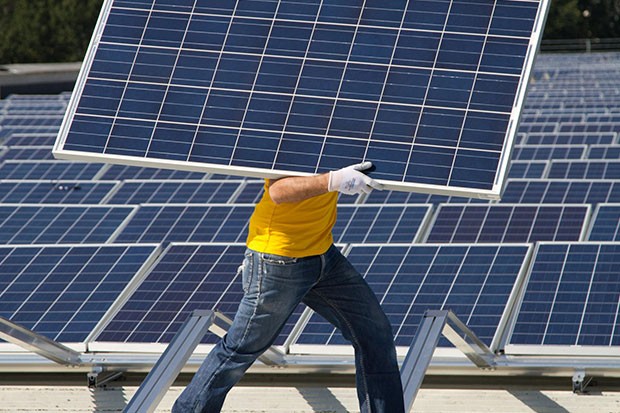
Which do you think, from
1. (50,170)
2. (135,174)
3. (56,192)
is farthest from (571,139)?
(56,192)

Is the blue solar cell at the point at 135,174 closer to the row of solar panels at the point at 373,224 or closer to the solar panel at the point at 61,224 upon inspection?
the solar panel at the point at 61,224

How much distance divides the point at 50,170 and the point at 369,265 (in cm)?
870

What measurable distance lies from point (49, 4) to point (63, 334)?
215ft

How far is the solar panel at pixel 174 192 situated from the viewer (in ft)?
45.5

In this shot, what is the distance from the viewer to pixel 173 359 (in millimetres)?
6793

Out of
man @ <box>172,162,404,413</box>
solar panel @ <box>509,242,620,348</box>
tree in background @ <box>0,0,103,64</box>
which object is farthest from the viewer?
tree in background @ <box>0,0,103,64</box>

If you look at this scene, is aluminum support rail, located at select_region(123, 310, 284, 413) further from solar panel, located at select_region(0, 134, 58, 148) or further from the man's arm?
solar panel, located at select_region(0, 134, 58, 148)

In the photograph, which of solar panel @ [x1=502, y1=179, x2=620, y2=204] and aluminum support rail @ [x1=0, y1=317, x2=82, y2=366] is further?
solar panel @ [x1=502, y1=179, x2=620, y2=204]

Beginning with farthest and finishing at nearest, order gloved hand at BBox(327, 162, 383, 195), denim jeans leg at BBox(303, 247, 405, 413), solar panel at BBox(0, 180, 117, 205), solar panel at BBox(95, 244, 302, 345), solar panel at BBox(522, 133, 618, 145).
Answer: solar panel at BBox(522, 133, 618, 145)
solar panel at BBox(0, 180, 117, 205)
solar panel at BBox(95, 244, 302, 345)
denim jeans leg at BBox(303, 247, 405, 413)
gloved hand at BBox(327, 162, 383, 195)

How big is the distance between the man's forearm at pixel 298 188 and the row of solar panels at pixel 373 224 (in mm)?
4744

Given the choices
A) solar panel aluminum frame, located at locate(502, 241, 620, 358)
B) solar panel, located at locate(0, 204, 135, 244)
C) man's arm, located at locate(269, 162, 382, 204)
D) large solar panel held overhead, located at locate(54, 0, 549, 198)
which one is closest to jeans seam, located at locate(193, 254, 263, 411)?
man's arm, located at locate(269, 162, 382, 204)

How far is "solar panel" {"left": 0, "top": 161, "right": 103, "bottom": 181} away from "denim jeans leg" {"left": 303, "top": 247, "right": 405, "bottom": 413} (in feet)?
33.7

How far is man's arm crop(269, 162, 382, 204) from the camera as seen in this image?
609 cm

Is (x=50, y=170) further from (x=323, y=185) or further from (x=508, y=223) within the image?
(x=323, y=185)
